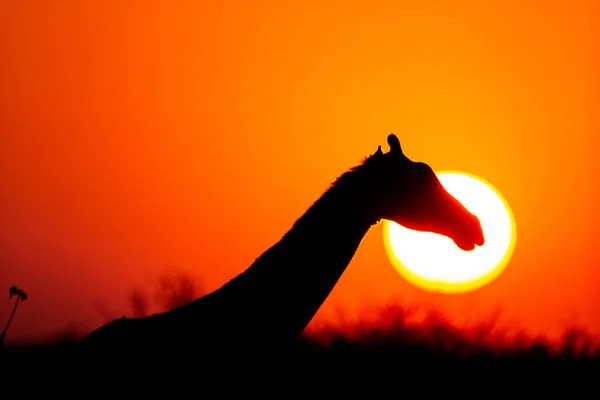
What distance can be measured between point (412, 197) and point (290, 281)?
1439 millimetres

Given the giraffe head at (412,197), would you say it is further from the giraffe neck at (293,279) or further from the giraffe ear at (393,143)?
the giraffe neck at (293,279)

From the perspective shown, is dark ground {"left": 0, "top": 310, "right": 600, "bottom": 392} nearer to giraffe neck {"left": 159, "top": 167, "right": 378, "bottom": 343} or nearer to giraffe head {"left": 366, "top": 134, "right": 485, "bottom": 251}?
giraffe head {"left": 366, "top": 134, "right": 485, "bottom": 251}

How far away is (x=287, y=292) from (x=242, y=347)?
495 mm

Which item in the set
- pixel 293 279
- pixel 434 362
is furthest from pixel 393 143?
pixel 434 362

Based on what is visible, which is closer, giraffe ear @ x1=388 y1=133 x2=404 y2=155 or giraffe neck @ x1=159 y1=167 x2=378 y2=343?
giraffe neck @ x1=159 y1=167 x2=378 y2=343

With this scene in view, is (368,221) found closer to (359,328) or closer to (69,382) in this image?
(69,382)

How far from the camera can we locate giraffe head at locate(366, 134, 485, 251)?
6.65 m

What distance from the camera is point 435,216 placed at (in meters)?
7.07

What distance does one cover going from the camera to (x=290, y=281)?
5.91 meters

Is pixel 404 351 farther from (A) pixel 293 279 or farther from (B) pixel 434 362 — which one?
(A) pixel 293 279

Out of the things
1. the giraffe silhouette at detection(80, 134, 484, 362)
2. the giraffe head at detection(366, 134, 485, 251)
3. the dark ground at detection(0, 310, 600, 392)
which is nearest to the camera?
the giraffe silhouette at detection(80, 134, 484, 362)

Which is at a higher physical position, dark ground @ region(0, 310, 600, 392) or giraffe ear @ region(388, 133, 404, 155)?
dark ground @ region(0, 310, 600, 392)

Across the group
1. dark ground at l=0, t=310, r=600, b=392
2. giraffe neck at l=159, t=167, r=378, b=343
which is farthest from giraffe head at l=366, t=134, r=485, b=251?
dark ground at l=0, t=310, r=600, b=392

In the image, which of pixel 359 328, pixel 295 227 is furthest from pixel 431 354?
pixel 295 227
